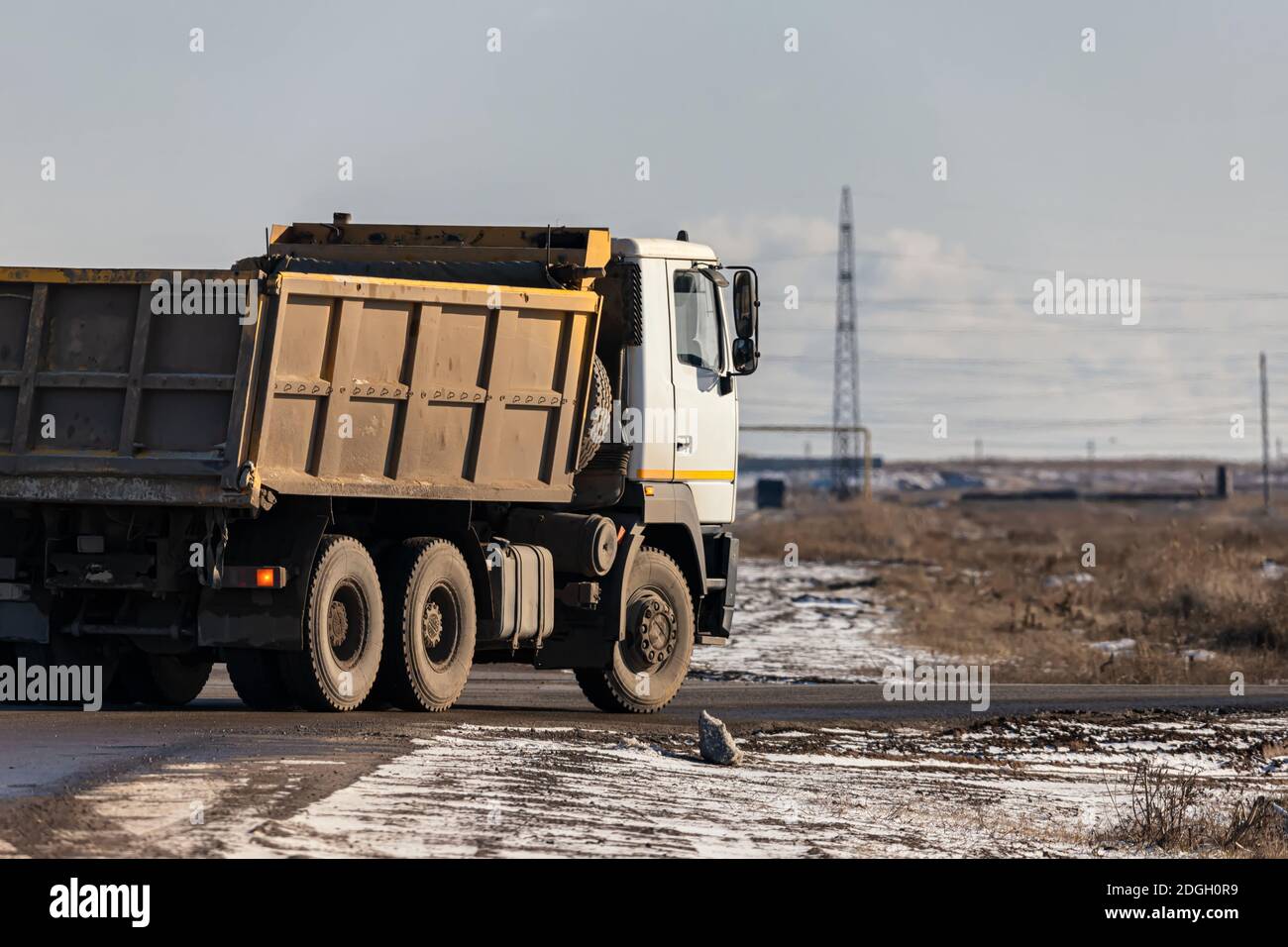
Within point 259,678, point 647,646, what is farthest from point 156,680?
point 647,646

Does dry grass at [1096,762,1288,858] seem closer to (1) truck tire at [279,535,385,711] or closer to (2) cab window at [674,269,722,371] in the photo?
(1) truck tire at [279,535,385,711]

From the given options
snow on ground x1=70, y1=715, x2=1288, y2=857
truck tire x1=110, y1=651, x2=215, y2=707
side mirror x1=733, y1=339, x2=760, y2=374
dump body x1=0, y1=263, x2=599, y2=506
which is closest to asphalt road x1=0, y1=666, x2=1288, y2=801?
truck tire x1=110, y1=651, x2=215, y2=707

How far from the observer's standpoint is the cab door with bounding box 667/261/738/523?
1714 cm

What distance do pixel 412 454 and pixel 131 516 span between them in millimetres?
1993

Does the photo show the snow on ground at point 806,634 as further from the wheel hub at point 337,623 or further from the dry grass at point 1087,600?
the wheel hub at point 337,623

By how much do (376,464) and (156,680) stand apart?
115 inches

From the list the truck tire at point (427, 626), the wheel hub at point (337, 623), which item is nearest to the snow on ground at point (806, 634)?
the truck tire at point (427, 626)

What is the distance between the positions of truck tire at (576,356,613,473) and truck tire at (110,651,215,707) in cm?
329

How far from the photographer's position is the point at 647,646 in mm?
17188

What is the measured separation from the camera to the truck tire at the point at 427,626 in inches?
595

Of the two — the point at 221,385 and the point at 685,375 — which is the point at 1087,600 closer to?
the point at 685,375
